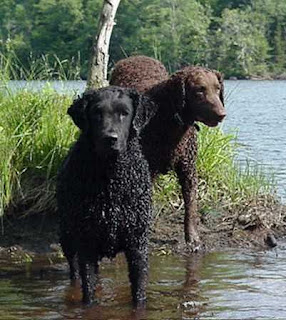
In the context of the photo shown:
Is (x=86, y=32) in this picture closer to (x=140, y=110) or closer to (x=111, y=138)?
(x=140, y=110)

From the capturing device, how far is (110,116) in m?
6.70

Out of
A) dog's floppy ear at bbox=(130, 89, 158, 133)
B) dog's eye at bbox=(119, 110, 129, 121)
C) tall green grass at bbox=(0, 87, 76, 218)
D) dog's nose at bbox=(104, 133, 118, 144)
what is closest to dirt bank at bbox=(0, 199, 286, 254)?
tall green grass at bbox=(0, 87, 76, 218)

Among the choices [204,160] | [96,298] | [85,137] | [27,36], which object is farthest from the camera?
[27,36]

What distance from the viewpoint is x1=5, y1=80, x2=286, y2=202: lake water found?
35.2ft

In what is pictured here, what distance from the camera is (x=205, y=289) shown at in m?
7.95

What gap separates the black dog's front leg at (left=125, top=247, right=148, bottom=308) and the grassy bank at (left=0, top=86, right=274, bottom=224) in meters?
2.51

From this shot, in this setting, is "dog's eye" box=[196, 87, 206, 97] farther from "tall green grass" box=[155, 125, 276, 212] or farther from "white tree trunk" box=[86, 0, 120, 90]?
"white tree trunk" box=[86, 0, 120, 90]

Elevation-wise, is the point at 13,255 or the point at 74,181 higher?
the point at 74,181

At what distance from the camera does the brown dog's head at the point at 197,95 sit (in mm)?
8703

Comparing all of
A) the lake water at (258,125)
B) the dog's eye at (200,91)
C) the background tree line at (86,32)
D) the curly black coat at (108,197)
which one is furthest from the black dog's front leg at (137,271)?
the background tree line at (86,32)

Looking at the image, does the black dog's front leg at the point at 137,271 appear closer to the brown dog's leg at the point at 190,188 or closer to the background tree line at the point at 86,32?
the brown dog's leg at the point at 190,188

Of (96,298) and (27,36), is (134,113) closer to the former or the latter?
(96,298)

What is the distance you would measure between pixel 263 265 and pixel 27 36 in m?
10.1

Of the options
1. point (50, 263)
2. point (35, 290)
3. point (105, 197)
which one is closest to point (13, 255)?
point (50, 263)
